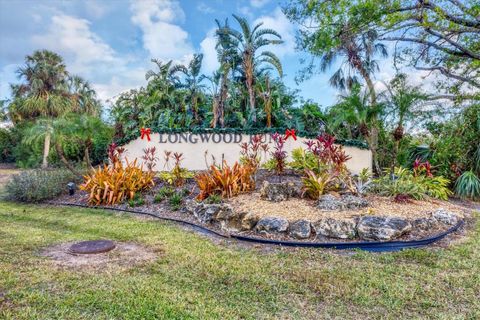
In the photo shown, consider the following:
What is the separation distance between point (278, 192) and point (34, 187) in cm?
668

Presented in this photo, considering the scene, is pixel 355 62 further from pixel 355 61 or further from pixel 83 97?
pixel 83 97

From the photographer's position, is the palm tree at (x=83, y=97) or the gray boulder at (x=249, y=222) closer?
the gray boulder at (x=249, y=222)

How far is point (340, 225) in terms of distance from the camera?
4926 mm

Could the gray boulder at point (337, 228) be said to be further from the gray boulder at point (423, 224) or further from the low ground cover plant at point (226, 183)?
the low ground cover plant at point (226, 183)

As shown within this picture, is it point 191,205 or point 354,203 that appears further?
point 191,205

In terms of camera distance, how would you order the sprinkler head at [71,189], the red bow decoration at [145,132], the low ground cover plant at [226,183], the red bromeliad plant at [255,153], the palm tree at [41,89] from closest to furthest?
the low ground cover plant at [226,183] < the red bromeliad plant at [255,153] < the sprinkler head at [71,189] < the red bow decoration at [145,132] < the palm tree at [41,89]

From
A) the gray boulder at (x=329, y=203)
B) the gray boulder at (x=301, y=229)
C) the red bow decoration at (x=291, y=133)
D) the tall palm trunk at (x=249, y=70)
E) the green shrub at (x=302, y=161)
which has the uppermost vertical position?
the tall palm trunk at (x=249, y=70)

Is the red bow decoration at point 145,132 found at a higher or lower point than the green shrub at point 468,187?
higher

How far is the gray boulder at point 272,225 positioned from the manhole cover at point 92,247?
7.10 feet

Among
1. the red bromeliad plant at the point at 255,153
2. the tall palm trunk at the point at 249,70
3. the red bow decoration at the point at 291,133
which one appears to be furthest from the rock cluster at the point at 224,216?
the tall palm trunk at the point at 249,70

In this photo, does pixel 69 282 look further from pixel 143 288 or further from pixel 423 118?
pixel 423 118

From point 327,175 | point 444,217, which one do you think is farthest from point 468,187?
point 327,175

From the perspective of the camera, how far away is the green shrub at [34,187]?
29.1 ft

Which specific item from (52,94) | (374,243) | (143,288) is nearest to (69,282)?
(143,288)
